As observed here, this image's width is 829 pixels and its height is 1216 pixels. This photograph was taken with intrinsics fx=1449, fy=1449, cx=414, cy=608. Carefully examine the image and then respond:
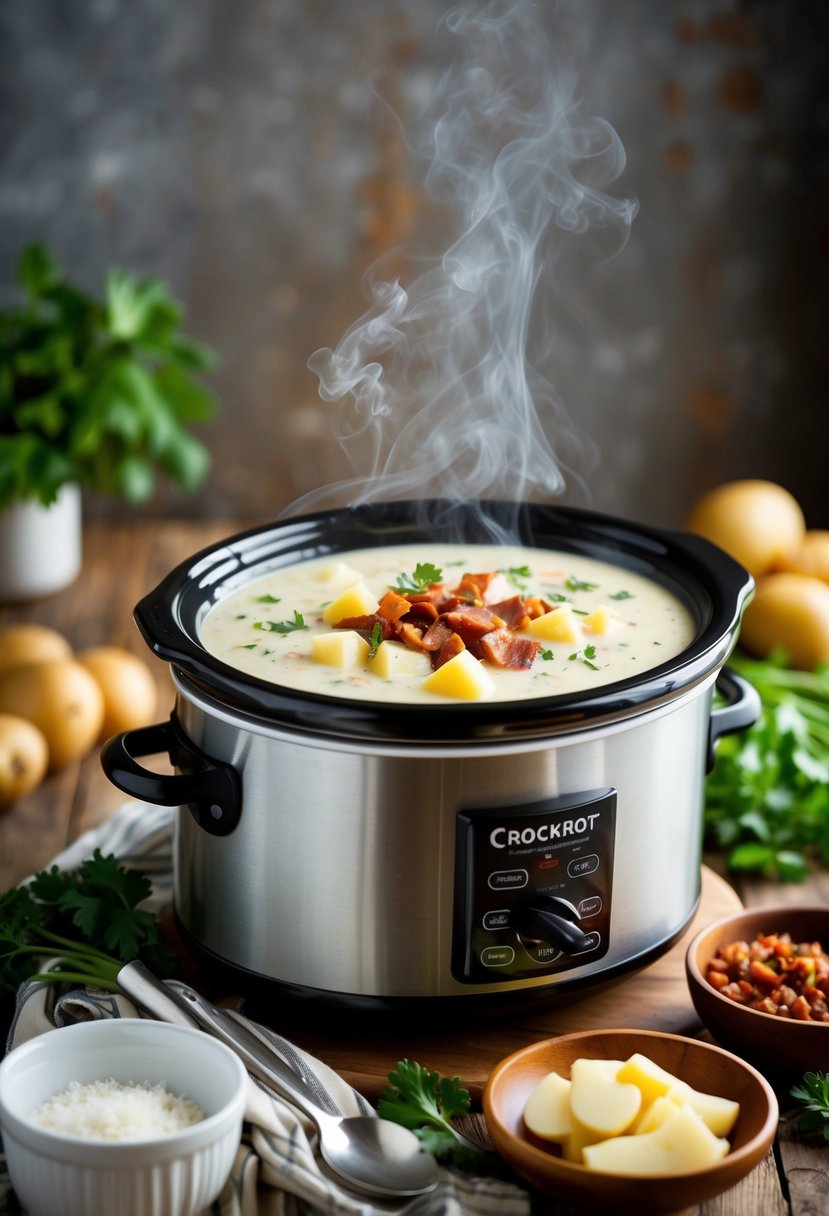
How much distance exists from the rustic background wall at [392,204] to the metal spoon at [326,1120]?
2.77m

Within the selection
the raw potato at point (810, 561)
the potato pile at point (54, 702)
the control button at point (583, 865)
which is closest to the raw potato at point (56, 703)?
the potato pile at point (54, 702)

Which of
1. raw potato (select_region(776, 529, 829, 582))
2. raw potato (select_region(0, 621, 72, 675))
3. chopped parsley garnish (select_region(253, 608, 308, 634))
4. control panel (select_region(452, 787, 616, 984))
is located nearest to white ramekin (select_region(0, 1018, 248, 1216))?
control panel (select_region(452, 787, 616, 984))

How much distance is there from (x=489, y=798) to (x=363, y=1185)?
0.51 metres

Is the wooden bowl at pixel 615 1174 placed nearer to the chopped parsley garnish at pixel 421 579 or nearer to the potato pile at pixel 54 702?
the chopped parsley garnish at pixel 421 579

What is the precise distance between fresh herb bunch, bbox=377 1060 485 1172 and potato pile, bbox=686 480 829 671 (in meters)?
1.63

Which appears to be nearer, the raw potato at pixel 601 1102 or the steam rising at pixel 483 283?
the raw potato at pixel 601 1102

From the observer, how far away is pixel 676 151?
4.35 m

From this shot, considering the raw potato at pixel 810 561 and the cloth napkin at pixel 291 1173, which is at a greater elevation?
the raw potato at pixel 810 561

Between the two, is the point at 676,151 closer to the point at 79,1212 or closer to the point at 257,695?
the point at 257,695

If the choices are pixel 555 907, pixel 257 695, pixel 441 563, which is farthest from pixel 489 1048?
pixel 441 563

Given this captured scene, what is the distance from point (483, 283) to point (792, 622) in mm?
1195

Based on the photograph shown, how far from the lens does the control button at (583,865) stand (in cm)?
201

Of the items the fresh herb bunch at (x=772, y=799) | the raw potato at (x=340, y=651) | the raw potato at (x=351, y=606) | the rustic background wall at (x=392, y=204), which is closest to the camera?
the raw potato at (x=340, y=651)

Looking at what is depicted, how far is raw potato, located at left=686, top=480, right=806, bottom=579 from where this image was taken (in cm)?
345
